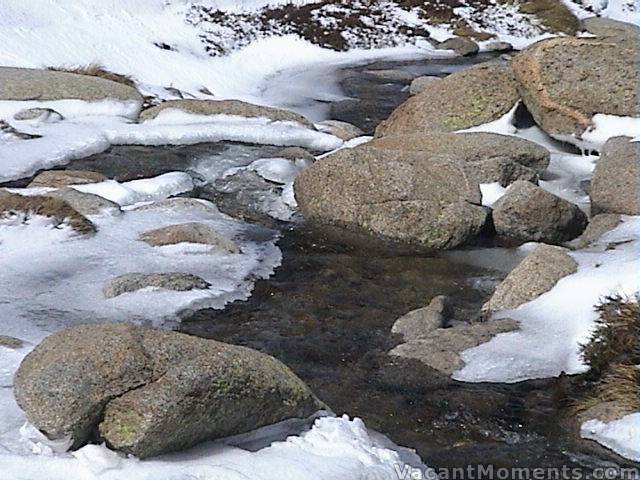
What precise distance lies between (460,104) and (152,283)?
7.23 meters

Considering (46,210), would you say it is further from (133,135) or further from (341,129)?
(341,129)

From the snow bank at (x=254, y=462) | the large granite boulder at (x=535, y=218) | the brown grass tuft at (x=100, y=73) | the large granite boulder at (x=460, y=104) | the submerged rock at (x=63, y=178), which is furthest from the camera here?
the brown grass tuft at (x=100, y=73)

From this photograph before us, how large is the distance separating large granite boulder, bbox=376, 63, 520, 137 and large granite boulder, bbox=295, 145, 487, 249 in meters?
3.02

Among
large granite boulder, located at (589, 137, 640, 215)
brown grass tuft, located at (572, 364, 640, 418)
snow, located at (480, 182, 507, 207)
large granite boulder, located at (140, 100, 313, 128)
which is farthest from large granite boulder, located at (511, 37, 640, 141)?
brown grass tuft, located at (572, 364, 640, 418)

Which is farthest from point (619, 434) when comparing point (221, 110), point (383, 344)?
point (221, 110)

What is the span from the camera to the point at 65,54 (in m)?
19.0

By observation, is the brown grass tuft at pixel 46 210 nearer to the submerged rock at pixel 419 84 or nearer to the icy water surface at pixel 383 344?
the icy water surface at pixel 383 344

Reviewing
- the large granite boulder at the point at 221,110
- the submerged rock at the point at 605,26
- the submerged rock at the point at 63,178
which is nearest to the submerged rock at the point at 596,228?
the submerged rock at the point at 63,178

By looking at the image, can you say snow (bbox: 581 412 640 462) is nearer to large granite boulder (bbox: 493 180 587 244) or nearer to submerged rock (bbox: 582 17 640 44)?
large granite boulder (bbox: 493 180 587 244)

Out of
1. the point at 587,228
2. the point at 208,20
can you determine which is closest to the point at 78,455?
the point at 587,228

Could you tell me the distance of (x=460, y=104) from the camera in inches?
565

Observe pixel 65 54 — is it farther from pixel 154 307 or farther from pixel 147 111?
pixel 154 307

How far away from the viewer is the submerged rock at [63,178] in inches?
463

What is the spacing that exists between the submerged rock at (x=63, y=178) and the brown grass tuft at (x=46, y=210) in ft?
4.58
